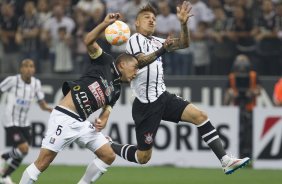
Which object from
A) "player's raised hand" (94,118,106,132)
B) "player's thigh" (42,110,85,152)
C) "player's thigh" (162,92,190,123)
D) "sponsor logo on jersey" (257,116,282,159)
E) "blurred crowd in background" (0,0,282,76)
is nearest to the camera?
"player's thigh" (42,110,85,152)

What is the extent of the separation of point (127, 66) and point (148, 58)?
0.45 m

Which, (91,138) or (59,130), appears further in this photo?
(91,138)

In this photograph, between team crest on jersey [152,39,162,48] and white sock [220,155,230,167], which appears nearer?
white sock [220,155,230,167]

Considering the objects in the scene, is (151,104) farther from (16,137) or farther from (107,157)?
(16,137)

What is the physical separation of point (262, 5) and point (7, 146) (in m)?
6.59

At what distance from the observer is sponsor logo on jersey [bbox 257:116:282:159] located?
60.1 feet

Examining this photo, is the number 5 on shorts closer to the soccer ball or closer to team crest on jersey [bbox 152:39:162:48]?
the soccer ball

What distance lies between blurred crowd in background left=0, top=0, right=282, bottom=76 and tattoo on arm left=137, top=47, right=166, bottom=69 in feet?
25.0

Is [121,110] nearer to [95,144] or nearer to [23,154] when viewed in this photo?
[23,154]

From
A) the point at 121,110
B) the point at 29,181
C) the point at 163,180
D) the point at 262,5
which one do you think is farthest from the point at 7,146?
the point at 29,181

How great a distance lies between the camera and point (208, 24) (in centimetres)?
2064

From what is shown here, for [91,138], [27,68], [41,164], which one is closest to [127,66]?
[91,138]

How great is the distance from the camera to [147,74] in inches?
508

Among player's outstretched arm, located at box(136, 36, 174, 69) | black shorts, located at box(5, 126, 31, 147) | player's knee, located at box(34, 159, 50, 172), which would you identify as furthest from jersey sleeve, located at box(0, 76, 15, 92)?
player's knee, located at box(34, 159, 50, 172)
